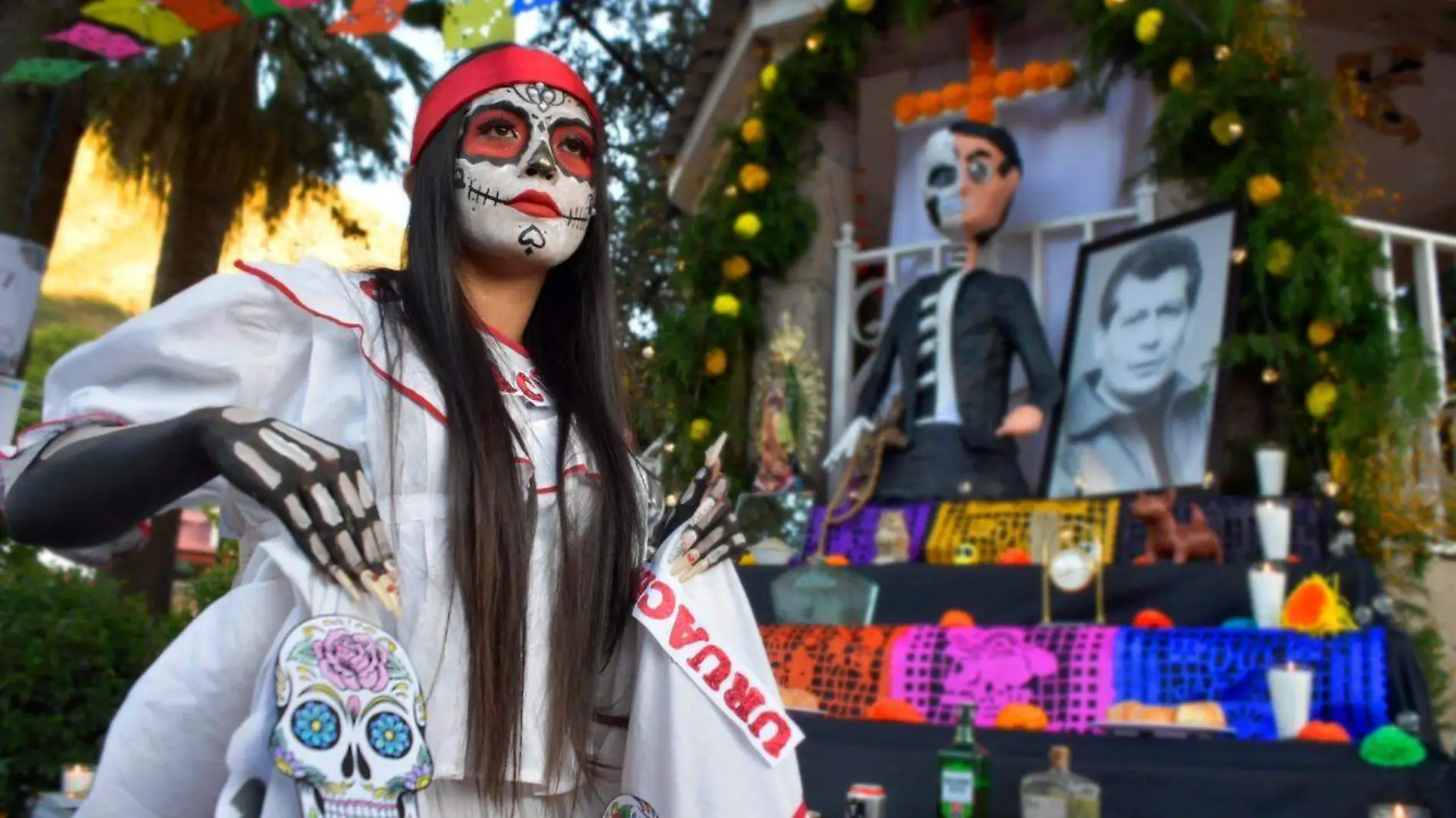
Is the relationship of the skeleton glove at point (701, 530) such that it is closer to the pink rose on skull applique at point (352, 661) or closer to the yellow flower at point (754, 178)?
the pink rose on skull applique at point (352, 661)

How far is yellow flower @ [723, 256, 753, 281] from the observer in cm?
670

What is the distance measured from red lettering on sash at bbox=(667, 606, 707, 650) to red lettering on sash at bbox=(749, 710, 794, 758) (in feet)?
0.35

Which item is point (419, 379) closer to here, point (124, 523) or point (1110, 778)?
point (124, 523)

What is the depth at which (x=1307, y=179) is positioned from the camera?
5.20m

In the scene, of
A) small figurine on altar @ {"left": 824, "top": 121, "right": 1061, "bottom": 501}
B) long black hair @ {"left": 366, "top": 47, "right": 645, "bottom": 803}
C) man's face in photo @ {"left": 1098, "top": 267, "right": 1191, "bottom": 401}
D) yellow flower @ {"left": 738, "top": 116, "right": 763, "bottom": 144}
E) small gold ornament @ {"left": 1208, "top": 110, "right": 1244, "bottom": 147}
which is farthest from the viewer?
yellow flower @ {"left": 738, "top": 116, "right": 763, "bottom": 144}

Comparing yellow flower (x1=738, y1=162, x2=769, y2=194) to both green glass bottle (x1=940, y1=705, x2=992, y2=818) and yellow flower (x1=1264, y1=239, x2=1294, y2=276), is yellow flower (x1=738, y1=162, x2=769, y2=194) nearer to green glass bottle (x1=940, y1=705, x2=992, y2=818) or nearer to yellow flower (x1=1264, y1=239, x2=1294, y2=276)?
yellow flower (x1=1264, y1=239, x2=1294, y2=276)

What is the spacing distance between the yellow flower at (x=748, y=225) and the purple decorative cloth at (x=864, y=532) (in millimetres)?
1447

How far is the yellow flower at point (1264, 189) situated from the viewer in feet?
16.8

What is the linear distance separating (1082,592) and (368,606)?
3583 mm

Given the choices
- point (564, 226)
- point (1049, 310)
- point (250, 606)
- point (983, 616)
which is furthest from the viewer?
point (1049, 310)

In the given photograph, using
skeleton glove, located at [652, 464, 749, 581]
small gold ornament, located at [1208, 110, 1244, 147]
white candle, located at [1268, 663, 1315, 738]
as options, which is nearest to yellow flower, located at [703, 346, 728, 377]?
small gold ornament, located at [1208, 110, 1244, 147]

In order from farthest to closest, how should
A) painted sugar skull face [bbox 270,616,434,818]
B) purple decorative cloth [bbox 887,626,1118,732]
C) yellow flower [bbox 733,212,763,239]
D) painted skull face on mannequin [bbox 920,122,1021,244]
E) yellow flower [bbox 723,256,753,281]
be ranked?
yellow flower [bbox 723,256,753,281], yellow flower [bbox 733,212,763,239], painted skull face on mannequin [bbox 920,122,1021,244], purple decorative cloth [bbox 887,626,1118,732], painted sugar skull face [bbox 270,616,434,818]

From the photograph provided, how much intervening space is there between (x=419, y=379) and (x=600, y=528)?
0.27 metres

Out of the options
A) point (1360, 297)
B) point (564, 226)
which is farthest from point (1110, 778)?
point (564, 226)
